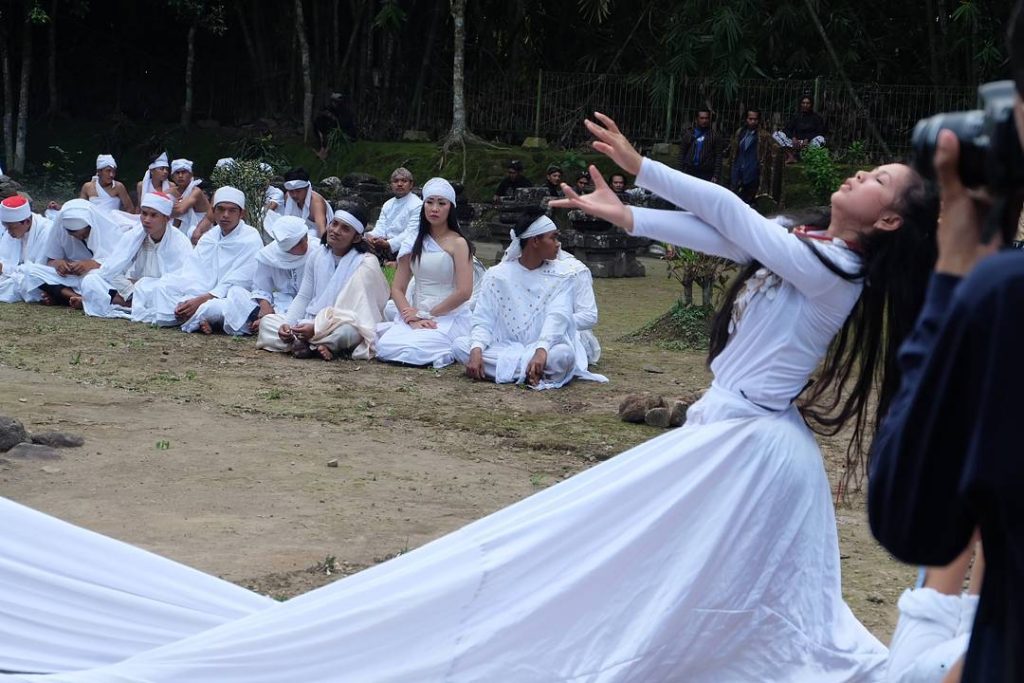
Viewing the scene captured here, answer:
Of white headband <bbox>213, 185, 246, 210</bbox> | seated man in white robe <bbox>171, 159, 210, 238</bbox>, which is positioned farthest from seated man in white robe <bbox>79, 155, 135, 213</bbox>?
white headband <bbox>213, 185, 246, 210</bbox>

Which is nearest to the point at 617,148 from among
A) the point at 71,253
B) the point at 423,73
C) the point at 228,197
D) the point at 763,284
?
the point at 763,284

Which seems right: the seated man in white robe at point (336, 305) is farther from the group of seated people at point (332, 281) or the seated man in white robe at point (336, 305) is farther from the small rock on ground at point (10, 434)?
the small rock on ground at point (10, 434)

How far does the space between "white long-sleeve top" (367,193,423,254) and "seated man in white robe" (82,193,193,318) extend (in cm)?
194

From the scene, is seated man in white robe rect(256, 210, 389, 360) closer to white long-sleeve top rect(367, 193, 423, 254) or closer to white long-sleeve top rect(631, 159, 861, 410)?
white long-sleeve top rect(367, 193, 423, 254)

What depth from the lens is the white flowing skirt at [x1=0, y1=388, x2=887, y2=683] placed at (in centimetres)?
315

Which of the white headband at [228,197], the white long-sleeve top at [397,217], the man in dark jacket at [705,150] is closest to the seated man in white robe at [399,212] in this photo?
the white long-sleeve top at [397,217]

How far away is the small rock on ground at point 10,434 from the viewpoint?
243 inches

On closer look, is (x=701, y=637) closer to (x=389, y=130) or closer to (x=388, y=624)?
(x=388, y=624)

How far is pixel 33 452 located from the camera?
616cm

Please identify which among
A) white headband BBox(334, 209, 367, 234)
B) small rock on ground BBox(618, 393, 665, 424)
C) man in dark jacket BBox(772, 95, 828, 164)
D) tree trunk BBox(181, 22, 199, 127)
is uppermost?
tree trunk BBox(181, 22, 199, 127)

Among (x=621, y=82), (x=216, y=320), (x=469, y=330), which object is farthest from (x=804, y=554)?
(x=621, y=82)

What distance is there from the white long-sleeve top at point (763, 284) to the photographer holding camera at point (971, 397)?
152 cm

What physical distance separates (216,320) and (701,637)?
25.8 feet

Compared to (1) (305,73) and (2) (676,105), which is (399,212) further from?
(1) (305,73)
